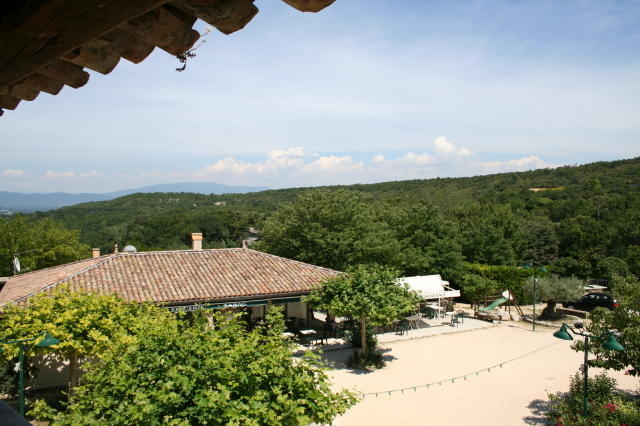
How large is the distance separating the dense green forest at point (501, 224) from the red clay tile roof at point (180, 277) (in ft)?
21.2

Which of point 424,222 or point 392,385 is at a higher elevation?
point 424,222

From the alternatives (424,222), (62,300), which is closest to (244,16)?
(62,300)

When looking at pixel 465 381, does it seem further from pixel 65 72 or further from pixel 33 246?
pixel 33 246

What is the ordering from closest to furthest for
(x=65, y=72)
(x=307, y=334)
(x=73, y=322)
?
(x=65, y=72), (x=73, y=322), (x=307, y=334)

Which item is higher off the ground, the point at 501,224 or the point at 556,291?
the point at 501,224

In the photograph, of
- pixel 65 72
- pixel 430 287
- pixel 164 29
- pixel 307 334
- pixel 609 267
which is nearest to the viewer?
pixel 164 29

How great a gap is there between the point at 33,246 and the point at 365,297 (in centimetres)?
2681

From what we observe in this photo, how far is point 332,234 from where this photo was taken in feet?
81.8

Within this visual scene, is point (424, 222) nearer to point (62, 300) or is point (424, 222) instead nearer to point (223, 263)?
point (223, 263)

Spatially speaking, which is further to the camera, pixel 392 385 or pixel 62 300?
pixel 392 385

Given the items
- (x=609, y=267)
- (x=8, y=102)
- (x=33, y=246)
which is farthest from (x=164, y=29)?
(x=609, y=267)

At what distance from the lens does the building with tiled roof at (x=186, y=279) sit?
1599 cm

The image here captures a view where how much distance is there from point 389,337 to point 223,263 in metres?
8.44

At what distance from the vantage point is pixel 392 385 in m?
14.2
